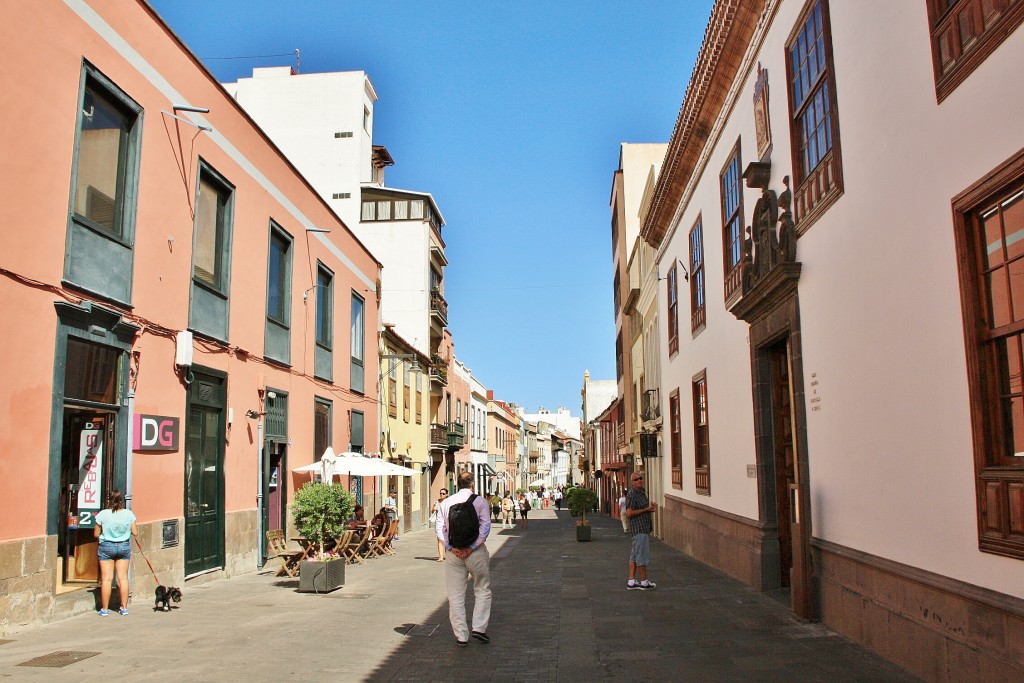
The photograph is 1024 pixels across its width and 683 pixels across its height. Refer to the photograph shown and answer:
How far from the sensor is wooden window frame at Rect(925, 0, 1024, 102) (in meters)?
5.54

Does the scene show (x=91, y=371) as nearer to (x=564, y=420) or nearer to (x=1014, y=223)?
(x=1014, y=223)

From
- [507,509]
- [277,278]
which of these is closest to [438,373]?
[507,509]

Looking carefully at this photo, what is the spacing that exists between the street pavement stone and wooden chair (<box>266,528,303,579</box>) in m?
0.47

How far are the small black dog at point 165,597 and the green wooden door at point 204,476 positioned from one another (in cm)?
239

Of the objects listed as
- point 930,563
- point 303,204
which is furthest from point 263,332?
point 930,563

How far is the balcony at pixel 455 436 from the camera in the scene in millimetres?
41812

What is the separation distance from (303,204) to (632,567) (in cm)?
1125

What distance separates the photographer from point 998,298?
5.82 m

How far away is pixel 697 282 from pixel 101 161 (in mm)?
11716

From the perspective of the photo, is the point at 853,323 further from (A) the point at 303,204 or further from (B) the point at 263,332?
(A) the point at 303,204

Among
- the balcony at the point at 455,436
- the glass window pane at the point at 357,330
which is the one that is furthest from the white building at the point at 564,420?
the glass window pane at the point at 357,330

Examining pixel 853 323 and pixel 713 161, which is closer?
pixel 853 323

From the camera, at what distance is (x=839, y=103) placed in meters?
8.74

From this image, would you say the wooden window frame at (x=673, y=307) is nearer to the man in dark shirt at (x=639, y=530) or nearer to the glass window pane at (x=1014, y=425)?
the man in dark shirt at (x=639, y=530)
